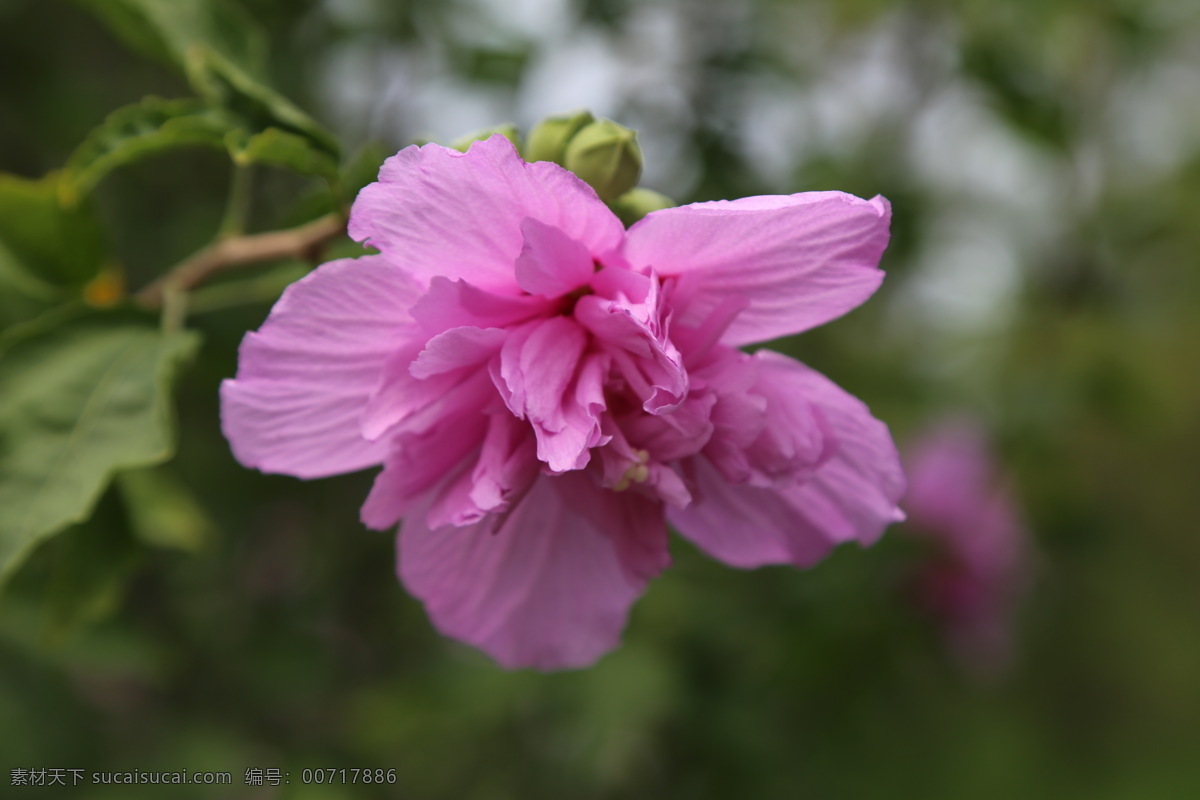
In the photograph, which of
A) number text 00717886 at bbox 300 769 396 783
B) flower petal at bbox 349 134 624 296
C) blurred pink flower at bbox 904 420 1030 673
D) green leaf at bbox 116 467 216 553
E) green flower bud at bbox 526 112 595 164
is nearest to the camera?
flower petal at bbox 349 134 624 296

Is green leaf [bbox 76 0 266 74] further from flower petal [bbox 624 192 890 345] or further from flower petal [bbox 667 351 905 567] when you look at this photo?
flower petal [bbox 667 351 905 567]

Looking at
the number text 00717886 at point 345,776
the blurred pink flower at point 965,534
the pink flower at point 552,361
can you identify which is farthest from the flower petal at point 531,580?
the blurred pink flower at point 965,534

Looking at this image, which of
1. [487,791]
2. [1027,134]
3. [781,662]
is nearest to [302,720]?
[487,791]

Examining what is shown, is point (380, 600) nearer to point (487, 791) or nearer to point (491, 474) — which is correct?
point (487, 791)

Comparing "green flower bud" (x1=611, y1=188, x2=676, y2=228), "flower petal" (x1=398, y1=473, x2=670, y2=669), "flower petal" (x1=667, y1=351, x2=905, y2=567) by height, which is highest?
"green flower bud" (x1=611, y1=188, x2=676, y2=228)

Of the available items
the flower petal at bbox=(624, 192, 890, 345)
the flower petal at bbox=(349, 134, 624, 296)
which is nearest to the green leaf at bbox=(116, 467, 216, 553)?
the flower petal at bbox=(349, 134, 624, 296)

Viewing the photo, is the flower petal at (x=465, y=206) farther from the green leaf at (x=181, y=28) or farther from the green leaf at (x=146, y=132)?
the green leaf at (x=181, y=28)

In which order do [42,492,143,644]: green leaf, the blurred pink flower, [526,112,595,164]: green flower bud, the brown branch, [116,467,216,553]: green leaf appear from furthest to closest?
the blurred pink flower → [116,467,216,553]: green leaf → [42,492,143,644]: green leaf → the brown branch → [526,112,595,164]: green flower bud
